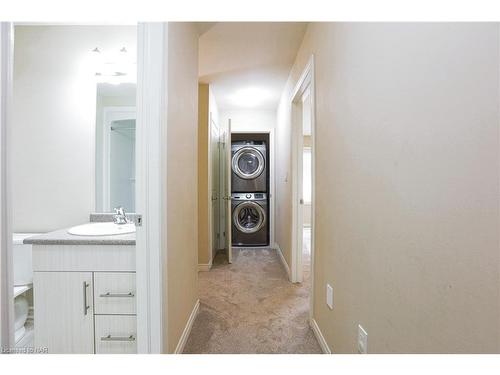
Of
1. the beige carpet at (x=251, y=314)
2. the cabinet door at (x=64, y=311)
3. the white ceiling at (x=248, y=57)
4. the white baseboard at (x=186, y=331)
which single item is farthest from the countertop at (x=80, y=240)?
the white ceiling at (x=248, y=57)

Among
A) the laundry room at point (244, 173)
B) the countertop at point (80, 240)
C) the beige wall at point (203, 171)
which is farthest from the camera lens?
the laundry room at point (244, 173)

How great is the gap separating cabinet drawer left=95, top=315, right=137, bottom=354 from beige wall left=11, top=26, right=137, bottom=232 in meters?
0.95

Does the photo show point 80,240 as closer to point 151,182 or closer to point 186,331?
point 151,182

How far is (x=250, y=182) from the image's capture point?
455 centimetres

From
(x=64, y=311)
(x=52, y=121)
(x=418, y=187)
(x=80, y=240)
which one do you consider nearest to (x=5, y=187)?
(x=80, y=240)

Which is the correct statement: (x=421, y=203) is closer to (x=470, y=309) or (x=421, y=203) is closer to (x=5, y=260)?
(x=470, y=309)

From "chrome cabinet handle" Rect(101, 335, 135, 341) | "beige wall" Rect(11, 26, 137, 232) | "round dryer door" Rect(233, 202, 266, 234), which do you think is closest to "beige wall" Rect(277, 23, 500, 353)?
"chrome cabinet handle" Rect(101, 335, 135, 341)

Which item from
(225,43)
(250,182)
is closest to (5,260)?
(225,43)

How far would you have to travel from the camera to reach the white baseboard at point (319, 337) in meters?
1.53

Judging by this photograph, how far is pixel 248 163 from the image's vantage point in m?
4.59

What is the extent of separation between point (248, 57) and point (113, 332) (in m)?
2.58

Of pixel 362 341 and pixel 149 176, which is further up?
pixel 149 176

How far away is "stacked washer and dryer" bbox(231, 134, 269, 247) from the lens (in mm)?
4473

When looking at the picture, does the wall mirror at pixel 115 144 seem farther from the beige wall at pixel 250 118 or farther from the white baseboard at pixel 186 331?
the beige wall at pixel 250 118
